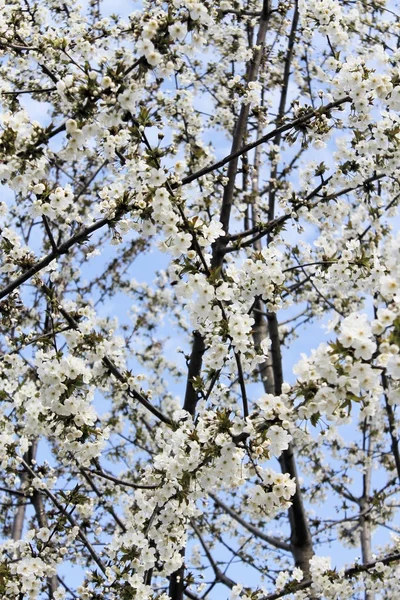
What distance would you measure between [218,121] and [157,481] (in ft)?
18.1

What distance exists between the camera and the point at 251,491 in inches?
151

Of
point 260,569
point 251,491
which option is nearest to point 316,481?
point 260,569

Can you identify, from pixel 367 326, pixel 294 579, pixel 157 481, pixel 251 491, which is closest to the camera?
pixel 367 326

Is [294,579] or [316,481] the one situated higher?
[316,481]

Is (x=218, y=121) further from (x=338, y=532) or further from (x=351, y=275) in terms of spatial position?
(x=338, y=532)

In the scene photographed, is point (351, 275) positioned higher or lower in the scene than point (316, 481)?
lower

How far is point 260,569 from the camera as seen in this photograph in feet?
23.4

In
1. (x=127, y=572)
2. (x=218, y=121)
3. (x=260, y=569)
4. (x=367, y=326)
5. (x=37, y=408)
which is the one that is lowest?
(x=127, y=572)

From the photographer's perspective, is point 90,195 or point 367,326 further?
point 90,195

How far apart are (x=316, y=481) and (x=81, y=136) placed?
24.6 ft

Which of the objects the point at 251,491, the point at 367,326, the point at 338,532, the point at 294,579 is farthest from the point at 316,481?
the point at 367,326

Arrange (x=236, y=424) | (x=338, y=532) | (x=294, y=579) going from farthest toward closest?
1. (x=338, y=532)
2. (x=294, y=579)
3. (x=236, y=424)

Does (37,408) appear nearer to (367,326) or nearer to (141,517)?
(141,517)

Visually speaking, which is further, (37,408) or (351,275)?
(37,408)
